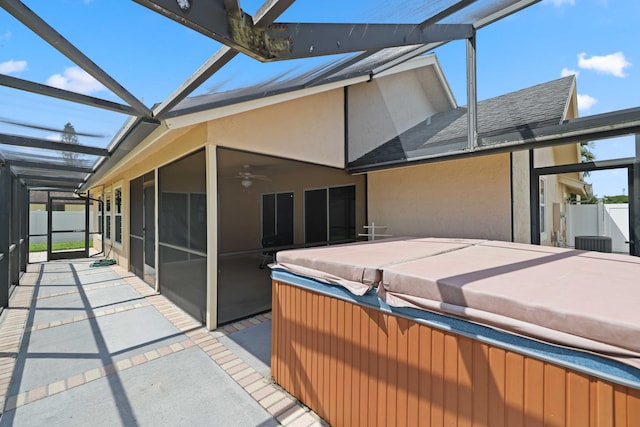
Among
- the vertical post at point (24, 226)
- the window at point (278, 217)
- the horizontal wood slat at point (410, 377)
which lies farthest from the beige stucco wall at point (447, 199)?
the vertical post at point (24, 226)

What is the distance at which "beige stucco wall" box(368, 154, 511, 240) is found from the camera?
4.65 m

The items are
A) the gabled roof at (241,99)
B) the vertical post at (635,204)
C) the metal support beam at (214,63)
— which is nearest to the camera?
the metal support beam at (214,63)

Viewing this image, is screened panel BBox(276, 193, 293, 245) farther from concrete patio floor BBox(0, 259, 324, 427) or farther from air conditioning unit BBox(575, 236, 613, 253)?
air conditioning unit BBox(575, 236, 613, 253)

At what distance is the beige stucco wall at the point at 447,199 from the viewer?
15.3ft

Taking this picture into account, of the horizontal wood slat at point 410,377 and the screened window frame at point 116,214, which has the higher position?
the screened window frame at point 116,214

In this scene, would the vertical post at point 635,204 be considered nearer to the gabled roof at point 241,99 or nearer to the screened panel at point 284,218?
the gabled roof at point 241,99

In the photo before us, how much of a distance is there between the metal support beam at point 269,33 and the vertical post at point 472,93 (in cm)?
254

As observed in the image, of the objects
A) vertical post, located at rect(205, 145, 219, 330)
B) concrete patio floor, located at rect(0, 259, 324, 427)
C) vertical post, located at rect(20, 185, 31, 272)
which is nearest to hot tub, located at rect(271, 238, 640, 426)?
concrete patio floor, located at rect(0, 259, 324, 427)

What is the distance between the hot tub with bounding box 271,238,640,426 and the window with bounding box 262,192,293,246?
693cm

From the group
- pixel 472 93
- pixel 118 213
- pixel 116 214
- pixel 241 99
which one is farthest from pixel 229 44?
pixel 116 214

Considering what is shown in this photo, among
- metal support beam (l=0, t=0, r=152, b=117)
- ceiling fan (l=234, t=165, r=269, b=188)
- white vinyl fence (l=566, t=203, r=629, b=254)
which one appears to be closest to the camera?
metal support beam (l=0, t=0, r=152, b=117)

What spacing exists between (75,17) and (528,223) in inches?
249

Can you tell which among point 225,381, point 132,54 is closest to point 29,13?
point 132,54

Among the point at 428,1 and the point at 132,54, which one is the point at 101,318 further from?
the point at 428,1
